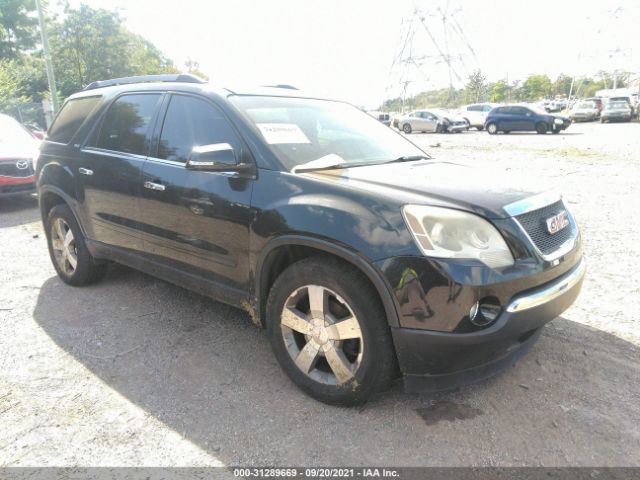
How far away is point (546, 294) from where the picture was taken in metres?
2.45

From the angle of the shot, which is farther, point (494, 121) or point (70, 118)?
point (494, 121)

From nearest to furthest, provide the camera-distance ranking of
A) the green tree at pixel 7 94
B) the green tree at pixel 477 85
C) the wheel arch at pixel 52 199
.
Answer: the wheel arch at pixel 52 199, the green tree at pixel 7 94, the green tree at pixel 477 85

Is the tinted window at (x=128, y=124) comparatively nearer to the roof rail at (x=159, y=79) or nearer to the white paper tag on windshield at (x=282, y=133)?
the roof rail at (x=159, y=79)

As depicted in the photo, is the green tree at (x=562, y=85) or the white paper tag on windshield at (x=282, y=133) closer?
the white paper tag on windshield at (x=282, y=133)

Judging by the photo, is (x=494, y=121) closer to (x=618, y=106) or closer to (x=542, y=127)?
(x=542, y=127)

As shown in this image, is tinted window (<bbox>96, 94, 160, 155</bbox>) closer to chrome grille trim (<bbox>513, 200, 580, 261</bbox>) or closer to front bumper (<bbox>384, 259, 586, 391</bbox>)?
front bumper (<bbox>384, 259, 586, 391</bbox>)

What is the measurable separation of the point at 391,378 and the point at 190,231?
5.32 feet

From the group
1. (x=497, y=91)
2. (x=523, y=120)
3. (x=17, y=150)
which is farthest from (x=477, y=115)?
(x=497, y=91)

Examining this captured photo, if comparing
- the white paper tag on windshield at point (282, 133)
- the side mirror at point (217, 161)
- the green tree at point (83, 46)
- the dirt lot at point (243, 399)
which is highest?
the green tree at point (83, 46)

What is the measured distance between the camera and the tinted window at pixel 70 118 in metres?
4.33

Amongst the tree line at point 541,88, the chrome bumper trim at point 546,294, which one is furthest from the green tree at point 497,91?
the chrome bumper trim at point 546,294

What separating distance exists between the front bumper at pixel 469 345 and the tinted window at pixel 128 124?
2.46 m

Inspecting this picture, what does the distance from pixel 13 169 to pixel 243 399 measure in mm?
7489

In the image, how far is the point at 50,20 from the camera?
34.5 meters
